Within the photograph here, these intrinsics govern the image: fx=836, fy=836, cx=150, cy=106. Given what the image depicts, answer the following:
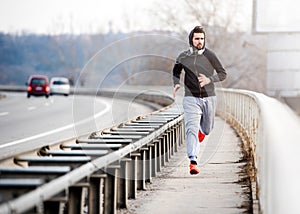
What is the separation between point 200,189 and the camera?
39.8 ft

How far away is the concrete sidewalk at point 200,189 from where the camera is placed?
10.3 meters

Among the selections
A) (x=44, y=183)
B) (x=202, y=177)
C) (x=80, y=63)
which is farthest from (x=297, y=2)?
(x=80, y=63)

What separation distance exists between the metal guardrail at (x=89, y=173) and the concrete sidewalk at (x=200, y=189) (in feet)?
0.87

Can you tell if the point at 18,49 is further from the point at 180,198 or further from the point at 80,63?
the point at 180,198

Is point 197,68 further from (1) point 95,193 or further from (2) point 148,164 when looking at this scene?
(1) point 95,193

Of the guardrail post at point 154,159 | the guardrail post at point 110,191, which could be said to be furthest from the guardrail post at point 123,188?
the guardrail post at point 154,159

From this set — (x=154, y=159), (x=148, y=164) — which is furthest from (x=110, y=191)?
(x=154, y=159)

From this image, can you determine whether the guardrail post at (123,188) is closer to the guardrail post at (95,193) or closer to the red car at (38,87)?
the guardrail post at (95,193)

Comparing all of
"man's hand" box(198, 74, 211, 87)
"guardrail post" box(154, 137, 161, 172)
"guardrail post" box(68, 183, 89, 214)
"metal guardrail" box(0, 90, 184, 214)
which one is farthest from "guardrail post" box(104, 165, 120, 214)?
"guardrail post" box(154, 137, 161, 172)

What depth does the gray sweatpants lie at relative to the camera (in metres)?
11.3

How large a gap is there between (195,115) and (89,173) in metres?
4.15

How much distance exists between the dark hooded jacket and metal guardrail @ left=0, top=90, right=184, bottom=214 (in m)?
0.95

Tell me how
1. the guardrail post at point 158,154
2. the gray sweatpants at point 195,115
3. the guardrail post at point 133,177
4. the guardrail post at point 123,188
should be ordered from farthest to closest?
1. the guardrail post at point 158,154
2. the gray sweatpants at point 195,115
3. the guardrail post at point 133,177
4. the guardrail post at point 123,188

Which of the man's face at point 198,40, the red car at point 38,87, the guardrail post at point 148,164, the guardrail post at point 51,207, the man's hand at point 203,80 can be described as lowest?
the red car at point 38,87
